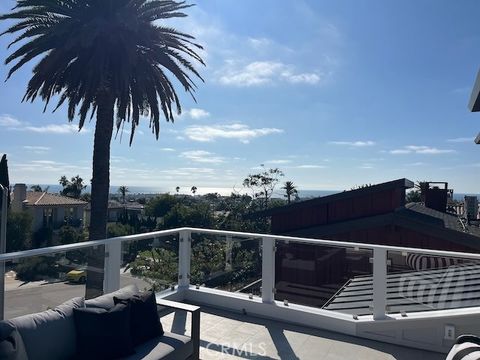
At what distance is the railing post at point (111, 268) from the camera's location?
4145mm

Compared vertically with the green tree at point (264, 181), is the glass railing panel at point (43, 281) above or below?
below

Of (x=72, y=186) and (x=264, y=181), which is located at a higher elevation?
(x=264, y=181)

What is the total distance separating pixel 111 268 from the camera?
164 inches

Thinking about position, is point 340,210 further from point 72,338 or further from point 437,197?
point 72,338

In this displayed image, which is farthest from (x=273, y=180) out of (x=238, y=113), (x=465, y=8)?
(x=465, y=8)

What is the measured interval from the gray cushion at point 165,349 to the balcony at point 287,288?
74 cm

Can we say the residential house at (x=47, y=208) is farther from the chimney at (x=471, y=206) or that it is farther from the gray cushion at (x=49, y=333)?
the gray cushion at (x=49, y=333)

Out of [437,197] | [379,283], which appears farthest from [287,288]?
[437,197]

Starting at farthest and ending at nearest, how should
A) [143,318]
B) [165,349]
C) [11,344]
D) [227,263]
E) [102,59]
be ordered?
[102,59] < [227,263] < [143,318] < [165,349] < [11,344]

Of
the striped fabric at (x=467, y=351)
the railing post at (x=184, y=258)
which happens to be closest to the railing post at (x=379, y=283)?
the striped fabric at (x=467, y=351)

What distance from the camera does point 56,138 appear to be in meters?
22.7

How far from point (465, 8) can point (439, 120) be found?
884 centimetres

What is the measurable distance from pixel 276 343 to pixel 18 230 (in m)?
25.4

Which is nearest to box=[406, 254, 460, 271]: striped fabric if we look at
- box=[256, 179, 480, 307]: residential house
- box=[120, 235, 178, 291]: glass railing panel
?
box=[256, 179, 480, 307]: residential house
